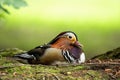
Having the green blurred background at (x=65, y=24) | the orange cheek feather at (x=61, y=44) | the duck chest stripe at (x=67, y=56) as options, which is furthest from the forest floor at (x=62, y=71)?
the green blurred background at (x=65, y=24)

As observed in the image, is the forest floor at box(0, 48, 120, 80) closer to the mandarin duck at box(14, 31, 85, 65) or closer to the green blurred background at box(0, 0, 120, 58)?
the mandarin duck at box(14, 31, 85, 65)

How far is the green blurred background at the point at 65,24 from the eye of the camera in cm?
1599

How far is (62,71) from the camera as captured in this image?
23.1 ft

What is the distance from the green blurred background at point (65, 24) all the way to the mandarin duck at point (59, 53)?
694 centimetres

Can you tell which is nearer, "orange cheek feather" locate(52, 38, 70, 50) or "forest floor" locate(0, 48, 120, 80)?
"forest floor" locate(0, 48, 120, 80)

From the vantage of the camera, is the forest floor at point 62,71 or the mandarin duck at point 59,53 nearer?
the forest floor at point 62,71

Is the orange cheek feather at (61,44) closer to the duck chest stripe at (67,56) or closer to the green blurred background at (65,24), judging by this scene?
the duck chest stripe at (67,56)

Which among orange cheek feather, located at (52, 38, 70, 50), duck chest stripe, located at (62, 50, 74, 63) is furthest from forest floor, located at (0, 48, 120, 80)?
orange cheek feather, located at (52, 38, 70, 50)

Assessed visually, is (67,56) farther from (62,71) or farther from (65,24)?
(65,24)

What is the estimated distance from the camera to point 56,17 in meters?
17.8

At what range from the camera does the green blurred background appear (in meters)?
16.0

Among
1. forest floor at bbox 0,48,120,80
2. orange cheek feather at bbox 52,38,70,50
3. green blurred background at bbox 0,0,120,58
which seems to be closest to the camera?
forest floor at bbox 0,48,120,80

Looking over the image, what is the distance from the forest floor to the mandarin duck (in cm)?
27

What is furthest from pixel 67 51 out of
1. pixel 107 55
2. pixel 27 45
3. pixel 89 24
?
pixel 89 24
